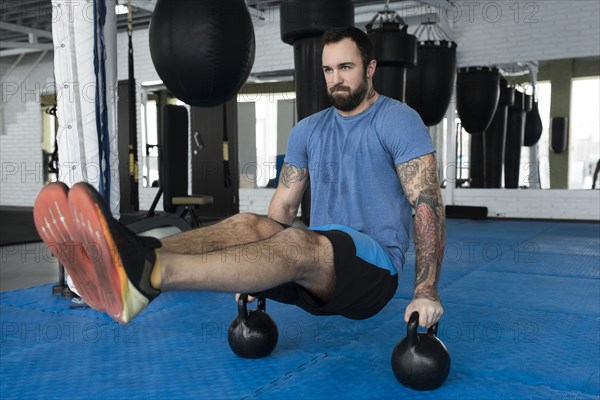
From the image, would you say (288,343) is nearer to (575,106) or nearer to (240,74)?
(240,74)

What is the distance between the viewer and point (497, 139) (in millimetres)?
6668

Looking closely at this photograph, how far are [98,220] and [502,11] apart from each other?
23.8ft

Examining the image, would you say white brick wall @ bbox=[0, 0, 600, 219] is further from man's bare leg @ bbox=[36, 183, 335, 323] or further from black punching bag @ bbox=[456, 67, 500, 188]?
man's bare leg @ bbox=[36, 183, 335, 323]

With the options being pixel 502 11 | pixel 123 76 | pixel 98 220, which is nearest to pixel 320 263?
pixel 98 220

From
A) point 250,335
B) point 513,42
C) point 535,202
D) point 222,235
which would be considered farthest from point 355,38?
point 513,42

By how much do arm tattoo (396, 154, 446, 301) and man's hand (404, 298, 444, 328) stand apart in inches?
2.4

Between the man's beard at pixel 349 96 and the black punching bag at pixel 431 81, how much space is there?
9.84ft

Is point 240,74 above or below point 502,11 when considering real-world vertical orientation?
below

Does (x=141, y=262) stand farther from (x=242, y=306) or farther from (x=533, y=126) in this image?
(x=533, y=126)

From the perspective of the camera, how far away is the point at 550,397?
151 centimetres

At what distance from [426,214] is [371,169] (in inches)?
9.3

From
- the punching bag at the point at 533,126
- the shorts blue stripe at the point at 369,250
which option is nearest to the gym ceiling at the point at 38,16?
the punching bag at the point at 533,126

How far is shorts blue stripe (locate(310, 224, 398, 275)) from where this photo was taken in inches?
59.5

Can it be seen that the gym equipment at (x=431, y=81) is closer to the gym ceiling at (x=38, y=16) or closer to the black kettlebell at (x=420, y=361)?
the gym ceiling at (x=38, y=16)
